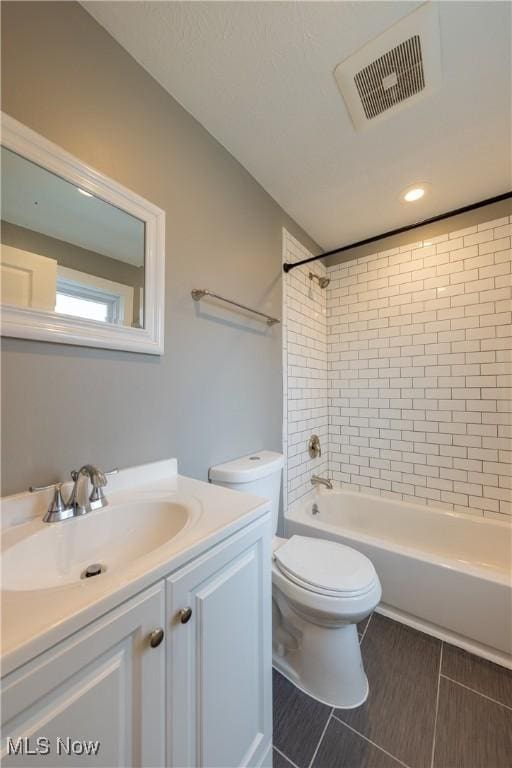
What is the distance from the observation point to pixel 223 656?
0.68 meters

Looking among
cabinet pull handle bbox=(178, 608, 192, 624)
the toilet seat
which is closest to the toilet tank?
the toilet seat

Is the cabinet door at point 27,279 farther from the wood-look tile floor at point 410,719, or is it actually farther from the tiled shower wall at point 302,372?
the wood-look tile floor at point 410,719

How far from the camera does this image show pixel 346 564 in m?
1.20

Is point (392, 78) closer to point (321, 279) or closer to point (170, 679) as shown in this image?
point (321, 279)

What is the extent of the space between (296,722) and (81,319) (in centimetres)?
163

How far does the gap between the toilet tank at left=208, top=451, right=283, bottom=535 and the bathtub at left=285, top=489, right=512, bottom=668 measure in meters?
0.58

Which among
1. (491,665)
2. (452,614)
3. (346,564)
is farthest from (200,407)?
(491,665)

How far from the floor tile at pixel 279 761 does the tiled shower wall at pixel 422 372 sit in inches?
44.3

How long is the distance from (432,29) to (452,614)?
94.5 inches

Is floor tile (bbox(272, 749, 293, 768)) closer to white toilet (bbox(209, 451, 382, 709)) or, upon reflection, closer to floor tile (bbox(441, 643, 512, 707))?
white toilet (bbox(209, 451, 382, 709))

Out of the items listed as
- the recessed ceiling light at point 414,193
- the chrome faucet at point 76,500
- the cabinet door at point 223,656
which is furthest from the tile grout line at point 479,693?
the recessed ceiling light at point 414,193

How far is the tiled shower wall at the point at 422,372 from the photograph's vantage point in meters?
1.78

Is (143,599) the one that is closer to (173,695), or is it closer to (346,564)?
(173,695)

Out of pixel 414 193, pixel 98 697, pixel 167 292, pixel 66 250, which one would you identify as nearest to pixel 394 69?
pixel 414 193
